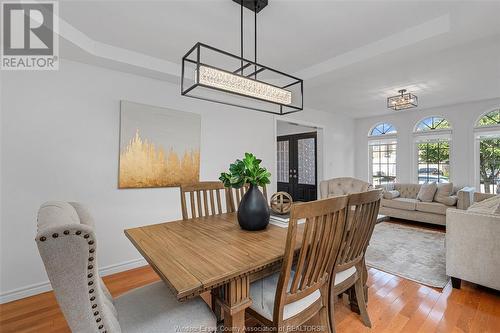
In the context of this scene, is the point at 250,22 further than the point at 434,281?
No

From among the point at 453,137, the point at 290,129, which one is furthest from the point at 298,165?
the point at 453,137

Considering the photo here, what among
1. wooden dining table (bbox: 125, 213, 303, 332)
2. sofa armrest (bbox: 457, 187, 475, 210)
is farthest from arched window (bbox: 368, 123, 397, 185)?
wooden dining table (bbox: 125, 213, 303, 332)

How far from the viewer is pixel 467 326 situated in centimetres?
177

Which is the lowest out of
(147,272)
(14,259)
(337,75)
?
(147,272)

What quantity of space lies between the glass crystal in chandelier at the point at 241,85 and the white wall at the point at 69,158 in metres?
1.73

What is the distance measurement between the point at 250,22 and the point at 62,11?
1498mm

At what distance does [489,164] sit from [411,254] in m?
3.23

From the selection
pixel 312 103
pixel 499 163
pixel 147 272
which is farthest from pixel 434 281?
pixel 499 163

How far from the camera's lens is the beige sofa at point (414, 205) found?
4105 mm

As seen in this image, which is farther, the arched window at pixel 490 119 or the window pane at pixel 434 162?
the window pane at pixel 434 162

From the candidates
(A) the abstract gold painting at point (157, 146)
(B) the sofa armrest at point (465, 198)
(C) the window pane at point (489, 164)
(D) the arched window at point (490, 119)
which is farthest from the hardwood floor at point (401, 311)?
(D) the arched window at point (490, 119)

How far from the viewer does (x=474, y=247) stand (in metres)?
2.21

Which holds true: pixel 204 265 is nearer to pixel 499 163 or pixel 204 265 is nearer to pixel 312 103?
pixel 312 103

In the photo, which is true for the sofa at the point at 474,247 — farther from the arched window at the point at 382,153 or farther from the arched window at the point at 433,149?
the arched window at the point at 382,153
